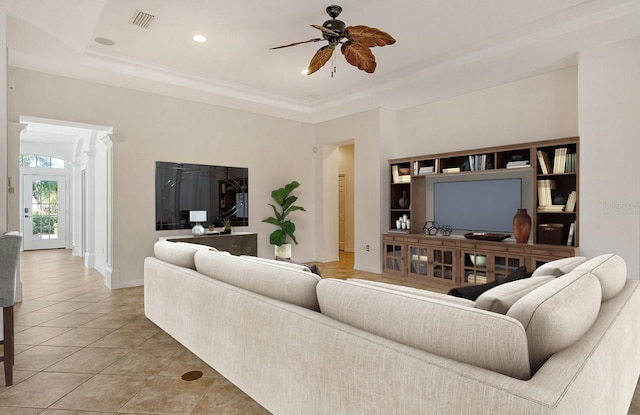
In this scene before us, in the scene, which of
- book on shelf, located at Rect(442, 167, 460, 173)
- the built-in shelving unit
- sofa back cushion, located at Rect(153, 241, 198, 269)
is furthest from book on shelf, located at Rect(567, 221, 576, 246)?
sofa back cushion, located at Rect(153, 241, 198, 269)

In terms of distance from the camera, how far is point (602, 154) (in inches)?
147

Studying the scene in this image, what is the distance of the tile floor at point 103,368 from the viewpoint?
2.04 metres

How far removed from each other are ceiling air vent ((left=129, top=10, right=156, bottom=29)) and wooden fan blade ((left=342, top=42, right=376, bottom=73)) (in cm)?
194

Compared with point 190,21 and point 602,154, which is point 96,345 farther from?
point 602,154

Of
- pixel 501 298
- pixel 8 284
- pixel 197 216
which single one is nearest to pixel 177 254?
pixel 8 284

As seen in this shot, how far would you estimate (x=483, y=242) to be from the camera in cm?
457

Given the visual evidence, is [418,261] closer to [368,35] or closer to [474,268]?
[474,268]

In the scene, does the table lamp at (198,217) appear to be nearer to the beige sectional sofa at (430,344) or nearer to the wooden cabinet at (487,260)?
the beige sectional sofa at (430,344)

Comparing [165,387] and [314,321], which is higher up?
[314,321]

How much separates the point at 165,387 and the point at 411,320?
178 cm

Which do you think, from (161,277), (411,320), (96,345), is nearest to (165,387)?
(161,277)

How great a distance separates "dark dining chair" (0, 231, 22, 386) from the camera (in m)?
2.22

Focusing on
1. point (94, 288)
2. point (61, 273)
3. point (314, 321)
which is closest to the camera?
point (314, 321)

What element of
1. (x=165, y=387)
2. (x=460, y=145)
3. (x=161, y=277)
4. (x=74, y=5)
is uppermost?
(x=74, y=5)
